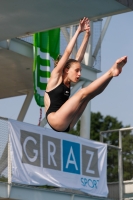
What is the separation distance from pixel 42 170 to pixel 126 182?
3.54 m

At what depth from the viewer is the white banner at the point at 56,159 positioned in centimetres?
1511

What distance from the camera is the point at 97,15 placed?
1146 cm

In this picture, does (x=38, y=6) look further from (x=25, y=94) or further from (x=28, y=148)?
(x=25, y=94)

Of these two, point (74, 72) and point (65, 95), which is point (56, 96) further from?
point (74, 72)

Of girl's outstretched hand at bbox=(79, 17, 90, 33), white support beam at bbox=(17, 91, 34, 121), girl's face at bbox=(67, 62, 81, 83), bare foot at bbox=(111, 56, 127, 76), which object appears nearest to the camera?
bare foot at bbox=(111, 56, 127, 76)

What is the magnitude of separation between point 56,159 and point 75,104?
7060 mm

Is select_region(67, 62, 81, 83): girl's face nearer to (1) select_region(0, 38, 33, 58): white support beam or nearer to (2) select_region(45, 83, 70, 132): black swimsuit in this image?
(2) select_region(45, 83, 70, 132): black swimsuit

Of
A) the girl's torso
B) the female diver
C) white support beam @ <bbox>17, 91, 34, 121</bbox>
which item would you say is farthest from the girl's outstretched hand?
white support beam @ <bbox>17, 91, 34, 121</bbox>

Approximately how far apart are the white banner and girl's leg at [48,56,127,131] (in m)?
5.68

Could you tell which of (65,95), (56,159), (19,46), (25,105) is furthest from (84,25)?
(25,105)

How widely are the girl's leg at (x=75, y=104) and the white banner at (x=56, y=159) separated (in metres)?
5.68

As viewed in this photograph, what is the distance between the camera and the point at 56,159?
16.1m

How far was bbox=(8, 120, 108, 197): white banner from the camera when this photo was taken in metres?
15.1

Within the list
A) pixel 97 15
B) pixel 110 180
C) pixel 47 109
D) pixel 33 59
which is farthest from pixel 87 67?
pixel 47 109
